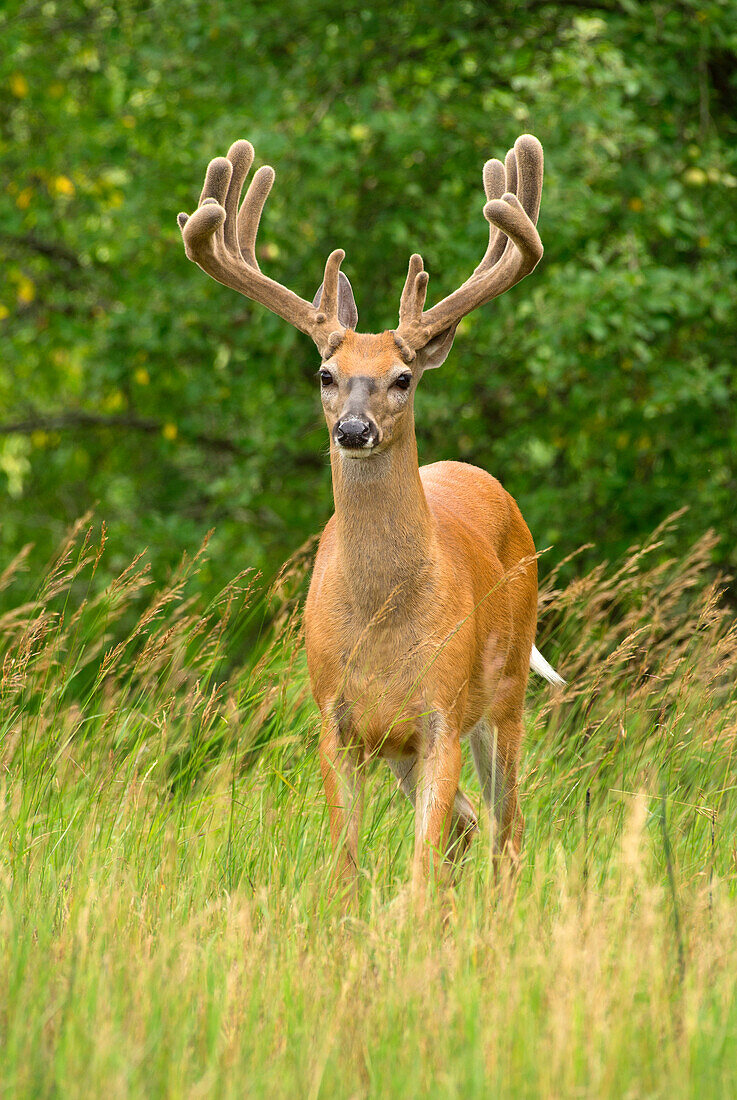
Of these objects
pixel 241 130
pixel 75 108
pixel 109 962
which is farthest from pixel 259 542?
pixel 109 962

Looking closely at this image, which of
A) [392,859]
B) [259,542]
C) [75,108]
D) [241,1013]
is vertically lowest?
[259,542]

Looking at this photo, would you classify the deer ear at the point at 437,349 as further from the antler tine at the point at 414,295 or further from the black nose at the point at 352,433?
the black nose at the point at 352,433

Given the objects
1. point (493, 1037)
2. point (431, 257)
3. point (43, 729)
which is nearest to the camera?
point (493, 1037)

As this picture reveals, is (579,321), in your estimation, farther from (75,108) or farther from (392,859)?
(75,108)

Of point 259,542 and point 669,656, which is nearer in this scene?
point 669,656

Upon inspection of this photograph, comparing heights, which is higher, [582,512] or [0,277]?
[0,277]

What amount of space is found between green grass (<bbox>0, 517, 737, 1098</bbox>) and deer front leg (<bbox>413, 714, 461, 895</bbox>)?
0.48 ft

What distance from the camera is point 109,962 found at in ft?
8.67

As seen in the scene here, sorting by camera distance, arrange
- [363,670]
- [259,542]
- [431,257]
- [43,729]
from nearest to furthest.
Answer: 1. [363,670]
2. [43,729]
3. [431,257]
4. [259,542]

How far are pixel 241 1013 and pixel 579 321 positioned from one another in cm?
497

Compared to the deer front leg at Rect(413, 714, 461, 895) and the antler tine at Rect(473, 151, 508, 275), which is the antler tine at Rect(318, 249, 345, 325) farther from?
the deer front leg at Rect(413, 714, 461, 895)

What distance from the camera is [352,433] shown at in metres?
3.65

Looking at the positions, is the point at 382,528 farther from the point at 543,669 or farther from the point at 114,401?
the point at 114,401

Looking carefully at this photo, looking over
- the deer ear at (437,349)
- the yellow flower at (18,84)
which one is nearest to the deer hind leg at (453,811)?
the deer ear at (437,349)
